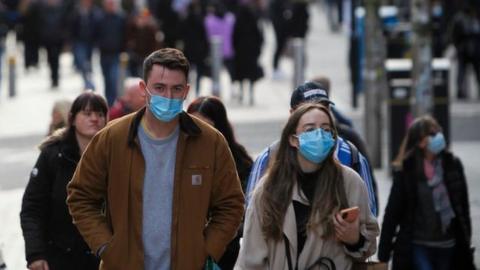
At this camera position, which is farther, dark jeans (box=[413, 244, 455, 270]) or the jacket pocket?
dark jeans (box=[413, 244, 455, 270])

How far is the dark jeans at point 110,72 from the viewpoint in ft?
79.5

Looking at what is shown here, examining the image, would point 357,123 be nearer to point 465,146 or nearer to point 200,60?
point 465,146

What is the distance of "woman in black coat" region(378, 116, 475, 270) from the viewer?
9531mm

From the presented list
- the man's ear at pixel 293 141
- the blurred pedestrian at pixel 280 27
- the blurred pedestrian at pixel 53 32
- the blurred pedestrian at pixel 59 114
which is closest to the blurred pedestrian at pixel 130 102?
the blurred pedestrian at pixel 59 114

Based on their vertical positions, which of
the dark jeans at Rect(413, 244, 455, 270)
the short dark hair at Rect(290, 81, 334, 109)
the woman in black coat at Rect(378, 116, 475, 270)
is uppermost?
the short dark hair at Rect(290, 81, 334, 109)

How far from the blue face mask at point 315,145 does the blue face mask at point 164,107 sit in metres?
0.54

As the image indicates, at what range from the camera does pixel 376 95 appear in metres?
17.1

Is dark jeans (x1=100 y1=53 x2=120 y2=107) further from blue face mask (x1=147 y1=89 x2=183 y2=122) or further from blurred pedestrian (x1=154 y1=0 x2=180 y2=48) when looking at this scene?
blue face mask (x1=147 y1=89 x2=183 y2=122)

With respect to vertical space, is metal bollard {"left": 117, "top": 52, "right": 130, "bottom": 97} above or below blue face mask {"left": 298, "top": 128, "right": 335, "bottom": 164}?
below

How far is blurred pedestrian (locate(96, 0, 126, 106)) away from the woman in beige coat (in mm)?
17991

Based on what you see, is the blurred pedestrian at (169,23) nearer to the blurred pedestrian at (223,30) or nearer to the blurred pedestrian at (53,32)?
the blurred pedestrian at (223,30)

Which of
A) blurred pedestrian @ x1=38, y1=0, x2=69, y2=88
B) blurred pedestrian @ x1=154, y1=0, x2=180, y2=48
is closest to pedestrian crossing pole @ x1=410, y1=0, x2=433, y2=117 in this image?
blurred pedestrian @ x1=154, y1=0, x2=180, y2=48

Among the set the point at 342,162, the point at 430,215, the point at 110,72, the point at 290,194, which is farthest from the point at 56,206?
the point at 110,72

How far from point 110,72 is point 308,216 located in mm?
18504
